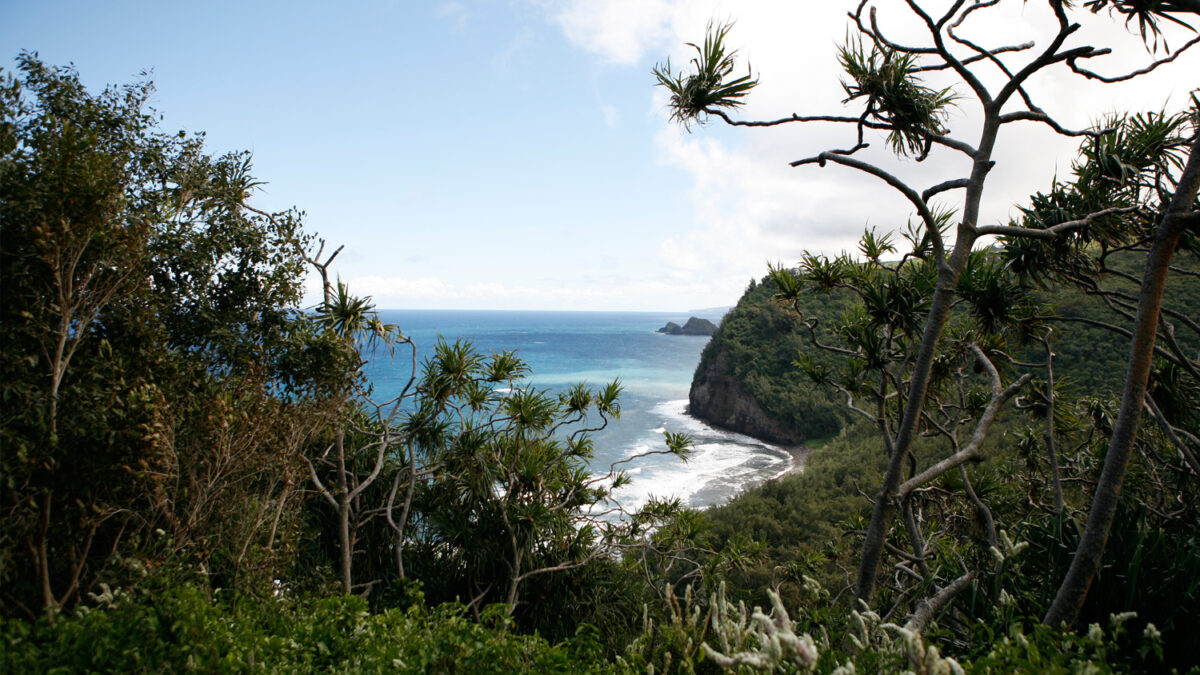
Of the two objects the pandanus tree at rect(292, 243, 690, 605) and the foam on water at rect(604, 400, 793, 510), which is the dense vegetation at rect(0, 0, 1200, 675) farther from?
the foam on water at rect(604, 400, 793, 510)

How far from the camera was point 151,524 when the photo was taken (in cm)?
272

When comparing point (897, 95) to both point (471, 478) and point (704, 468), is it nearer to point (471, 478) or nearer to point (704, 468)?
point (471, 478)

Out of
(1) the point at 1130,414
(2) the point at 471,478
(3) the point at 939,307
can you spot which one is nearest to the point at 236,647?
(3) the point at 939,307

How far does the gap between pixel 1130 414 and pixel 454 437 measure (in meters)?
4.60

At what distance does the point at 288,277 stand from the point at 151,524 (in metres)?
1.82

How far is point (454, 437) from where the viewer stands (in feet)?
17.2

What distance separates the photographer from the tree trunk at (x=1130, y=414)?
1.92 metres

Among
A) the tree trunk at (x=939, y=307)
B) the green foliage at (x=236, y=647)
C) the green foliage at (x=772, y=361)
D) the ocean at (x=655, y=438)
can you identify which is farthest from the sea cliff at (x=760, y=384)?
the green foliage at (x=236, y=647)

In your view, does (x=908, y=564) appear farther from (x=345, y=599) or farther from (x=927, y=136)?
(x=345, y=599)

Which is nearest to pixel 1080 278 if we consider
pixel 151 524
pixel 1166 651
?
pixel 1166 651

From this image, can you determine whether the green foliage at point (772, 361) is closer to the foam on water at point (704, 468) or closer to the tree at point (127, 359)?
the foam on water at point (704, 468)


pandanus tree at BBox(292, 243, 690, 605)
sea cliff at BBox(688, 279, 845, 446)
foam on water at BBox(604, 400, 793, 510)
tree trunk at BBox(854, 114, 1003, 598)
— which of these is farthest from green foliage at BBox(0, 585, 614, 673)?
sea cliff at BBox(688, 279, 845, 446)

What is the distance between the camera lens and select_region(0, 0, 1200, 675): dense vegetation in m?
1.72

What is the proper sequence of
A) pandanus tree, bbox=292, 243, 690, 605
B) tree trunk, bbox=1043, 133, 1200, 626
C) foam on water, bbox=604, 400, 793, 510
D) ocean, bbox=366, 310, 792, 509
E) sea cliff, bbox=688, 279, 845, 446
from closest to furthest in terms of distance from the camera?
tree trunk, bbox=1043, 133, 1200, 626, pandanus tree, bbox=292, 243, 690, 605, foam on water, bbox=604, 400, 793, 510, ocean, bbox=366, 310, 792, 509, sea cliff, bbox=688, 279, 845, 446
